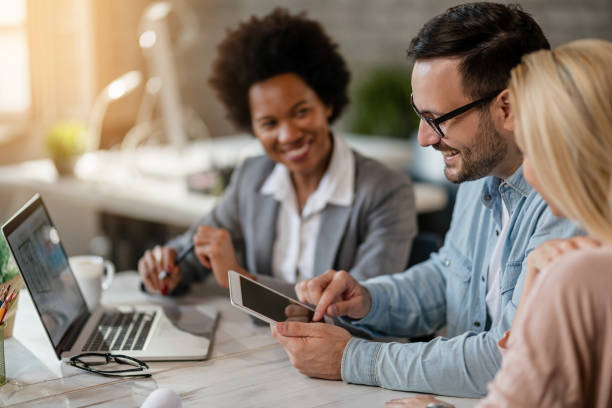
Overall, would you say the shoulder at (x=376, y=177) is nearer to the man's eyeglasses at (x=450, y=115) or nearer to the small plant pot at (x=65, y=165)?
the man's eyeglasses at (x=450, y=115)

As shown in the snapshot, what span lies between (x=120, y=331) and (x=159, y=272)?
0.32m

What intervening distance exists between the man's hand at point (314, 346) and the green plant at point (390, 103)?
334 cm

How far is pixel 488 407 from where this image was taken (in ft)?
3.05

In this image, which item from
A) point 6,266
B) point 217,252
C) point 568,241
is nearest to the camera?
point 568,241

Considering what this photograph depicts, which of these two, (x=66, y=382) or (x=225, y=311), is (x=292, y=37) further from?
(x=66, y=382)

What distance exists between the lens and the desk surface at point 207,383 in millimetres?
1220

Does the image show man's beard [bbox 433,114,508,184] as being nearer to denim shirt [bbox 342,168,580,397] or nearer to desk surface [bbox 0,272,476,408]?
denim shirt [bbox 342,168,580,397]

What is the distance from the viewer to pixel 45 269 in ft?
4.75

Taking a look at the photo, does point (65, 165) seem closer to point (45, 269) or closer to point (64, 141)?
point (64, 141)

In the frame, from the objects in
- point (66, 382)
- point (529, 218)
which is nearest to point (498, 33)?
point (529, 218)

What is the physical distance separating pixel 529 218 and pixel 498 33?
0.35m

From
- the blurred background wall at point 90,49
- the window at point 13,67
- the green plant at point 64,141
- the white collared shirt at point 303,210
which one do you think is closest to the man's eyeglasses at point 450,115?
the white collared shirt at point 303,210

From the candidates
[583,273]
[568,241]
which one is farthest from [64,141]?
[583,273]

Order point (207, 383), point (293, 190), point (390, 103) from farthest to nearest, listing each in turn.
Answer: point (390, 103) → point (293, 190) → point (207, 383)
